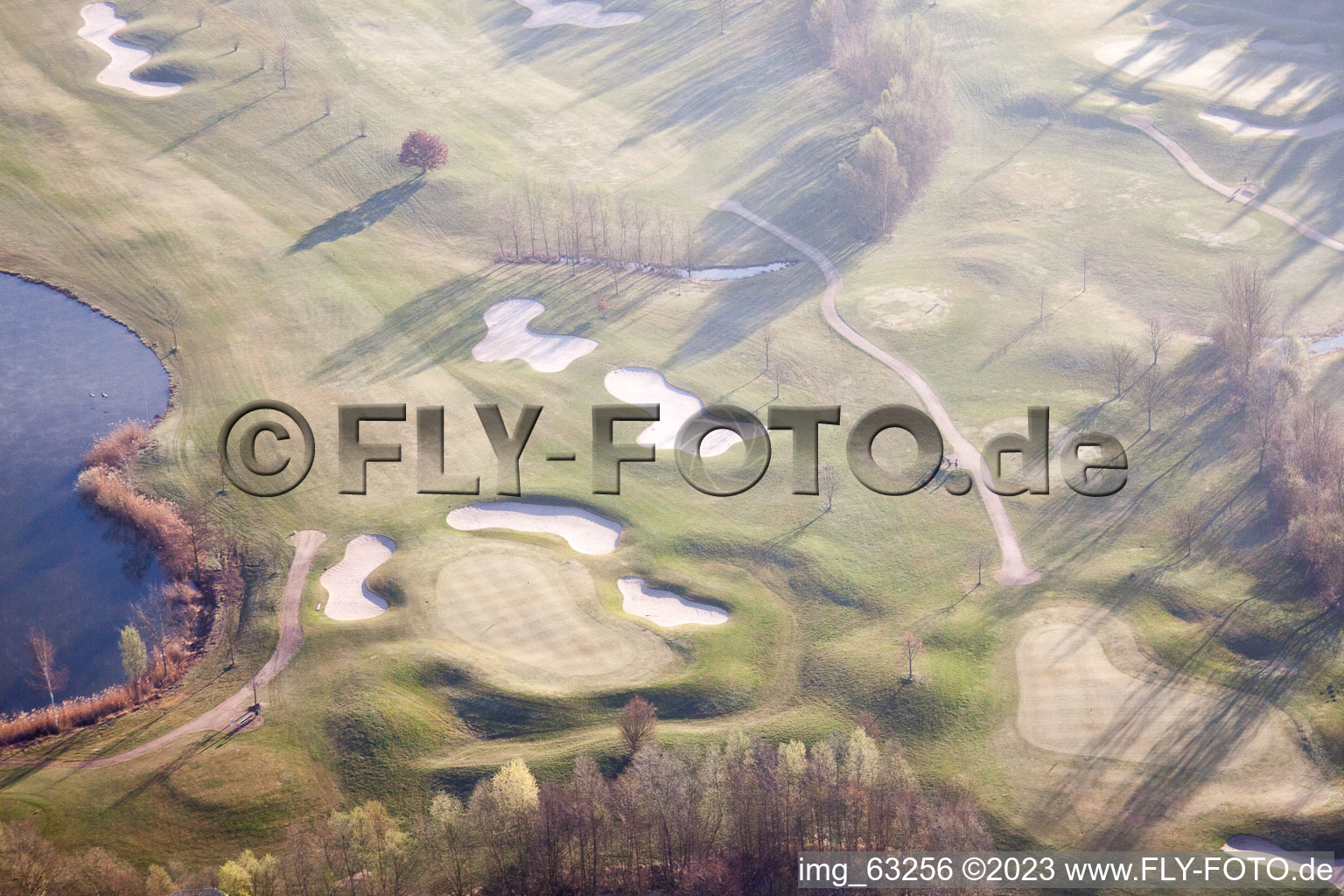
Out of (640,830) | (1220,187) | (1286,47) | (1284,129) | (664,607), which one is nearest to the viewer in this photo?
(640,830)

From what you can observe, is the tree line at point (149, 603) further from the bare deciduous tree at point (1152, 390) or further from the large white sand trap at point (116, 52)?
the bare deciduous tree at point (1152, 390)

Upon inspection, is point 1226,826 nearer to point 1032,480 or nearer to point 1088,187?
point 1032,480

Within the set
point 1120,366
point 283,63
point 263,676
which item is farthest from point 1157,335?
point 283,63

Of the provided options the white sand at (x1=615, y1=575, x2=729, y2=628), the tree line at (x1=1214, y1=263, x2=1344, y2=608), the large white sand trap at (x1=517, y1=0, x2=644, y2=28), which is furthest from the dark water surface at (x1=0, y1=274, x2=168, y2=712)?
the large white sand trap at (x1=517, y1=0, x2=644, y2=28)

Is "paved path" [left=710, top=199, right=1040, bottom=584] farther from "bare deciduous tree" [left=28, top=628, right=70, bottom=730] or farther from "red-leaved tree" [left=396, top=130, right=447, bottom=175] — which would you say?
"bare deciduous tree" [left=28, top=628, right=70, bottom=730]

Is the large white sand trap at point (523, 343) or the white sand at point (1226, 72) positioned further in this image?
the white sand at point (1226, 72)

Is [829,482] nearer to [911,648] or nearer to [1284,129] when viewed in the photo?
[911,648]

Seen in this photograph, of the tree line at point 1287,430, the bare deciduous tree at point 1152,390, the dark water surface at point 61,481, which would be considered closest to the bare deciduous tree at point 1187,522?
the tree line at point 1287,430
